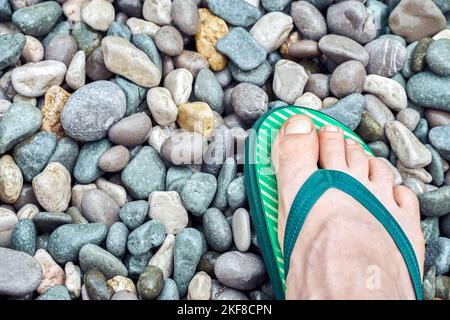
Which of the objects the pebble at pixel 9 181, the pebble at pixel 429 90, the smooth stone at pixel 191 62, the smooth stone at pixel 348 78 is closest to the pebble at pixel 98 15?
the smooth stone at pixel 191 62

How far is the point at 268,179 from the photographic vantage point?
1.56 meters

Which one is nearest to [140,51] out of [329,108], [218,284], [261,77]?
[261,77]

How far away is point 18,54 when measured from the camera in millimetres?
1555

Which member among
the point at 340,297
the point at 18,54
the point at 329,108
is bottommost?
the point at 340,297

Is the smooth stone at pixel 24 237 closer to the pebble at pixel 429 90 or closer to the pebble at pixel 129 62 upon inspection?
the pebble at pixel 129 62

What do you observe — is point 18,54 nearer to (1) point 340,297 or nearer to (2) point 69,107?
(2) point 69,107

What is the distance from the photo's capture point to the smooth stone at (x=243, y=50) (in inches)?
64.7

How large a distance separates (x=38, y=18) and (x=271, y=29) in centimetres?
66

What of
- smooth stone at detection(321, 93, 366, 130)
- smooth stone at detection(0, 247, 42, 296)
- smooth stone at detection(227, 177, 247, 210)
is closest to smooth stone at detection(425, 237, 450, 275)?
smooth stone at detection(321, 93, 366, 130)

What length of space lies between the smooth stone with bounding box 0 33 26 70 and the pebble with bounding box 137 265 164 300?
682 millimetres

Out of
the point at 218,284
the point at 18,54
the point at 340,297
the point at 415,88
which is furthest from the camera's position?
the point at 415,88

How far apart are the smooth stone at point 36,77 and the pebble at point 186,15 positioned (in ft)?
1.14

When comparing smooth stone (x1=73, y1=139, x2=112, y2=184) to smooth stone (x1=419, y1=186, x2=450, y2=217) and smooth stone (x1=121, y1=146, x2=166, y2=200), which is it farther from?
smooth stone (x1=419, y1=186, x2=450, y2=217)
